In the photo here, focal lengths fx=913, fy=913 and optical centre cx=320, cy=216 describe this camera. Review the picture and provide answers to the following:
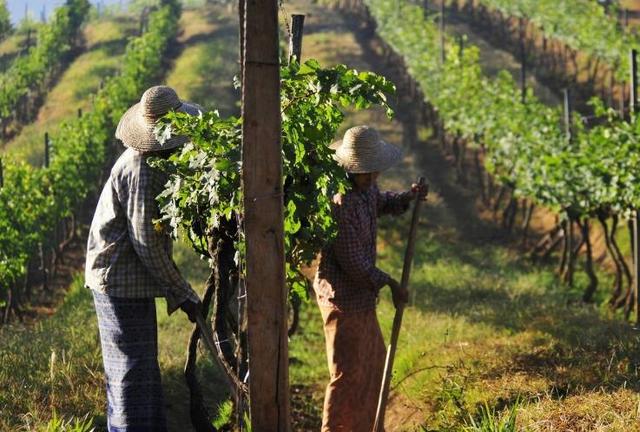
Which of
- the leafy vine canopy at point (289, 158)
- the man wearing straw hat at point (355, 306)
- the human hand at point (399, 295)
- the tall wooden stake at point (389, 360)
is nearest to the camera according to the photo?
the leafy vine canopy at point (289, 158)

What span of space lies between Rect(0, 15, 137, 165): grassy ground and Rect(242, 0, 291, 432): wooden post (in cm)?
1669

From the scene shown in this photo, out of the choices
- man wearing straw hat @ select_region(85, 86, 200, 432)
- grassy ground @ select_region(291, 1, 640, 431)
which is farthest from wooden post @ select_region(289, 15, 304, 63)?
grassy ground @ select_region(291, 1, 640, 431)

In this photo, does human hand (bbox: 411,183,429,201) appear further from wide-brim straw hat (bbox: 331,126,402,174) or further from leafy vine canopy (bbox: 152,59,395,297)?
leafy vine canopy (bbox: 152,59,395,297)

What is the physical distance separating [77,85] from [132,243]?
2739 centimetres

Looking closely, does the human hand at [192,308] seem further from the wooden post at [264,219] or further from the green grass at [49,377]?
the wooden post at [264,219]

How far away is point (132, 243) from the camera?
452 cm

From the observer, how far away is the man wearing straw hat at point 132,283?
177 inches

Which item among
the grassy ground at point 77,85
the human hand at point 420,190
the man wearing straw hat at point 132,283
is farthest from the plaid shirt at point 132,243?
the grassy ground at point 77,85

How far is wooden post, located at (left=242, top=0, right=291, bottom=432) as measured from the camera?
3307 millimetres

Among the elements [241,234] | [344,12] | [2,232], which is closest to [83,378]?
[241,234]

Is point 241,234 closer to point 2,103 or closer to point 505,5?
point 2,103

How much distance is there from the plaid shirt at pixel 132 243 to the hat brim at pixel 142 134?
55 millimetres

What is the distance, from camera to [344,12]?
42.8 meters

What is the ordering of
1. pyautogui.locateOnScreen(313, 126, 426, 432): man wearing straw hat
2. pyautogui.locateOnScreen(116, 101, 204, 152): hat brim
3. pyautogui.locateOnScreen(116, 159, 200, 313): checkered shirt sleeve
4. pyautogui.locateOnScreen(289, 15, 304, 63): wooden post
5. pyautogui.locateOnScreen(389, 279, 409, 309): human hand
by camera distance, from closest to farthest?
pyautogui.locateOnScreen(116, 159, 200, 313): checkered shirt sleeve, pyautogui.locateOnScreen(116, 101, 204, 152): hat brim, pyautogui.locateOnScreen(389, 279, 409, 309): human hand, pyautogui.locateOnScreen(313, 126, 426, 432): man wearing straw hat, pyautogui.locateOnScreen(289, 15, 304, 63): wooden post
